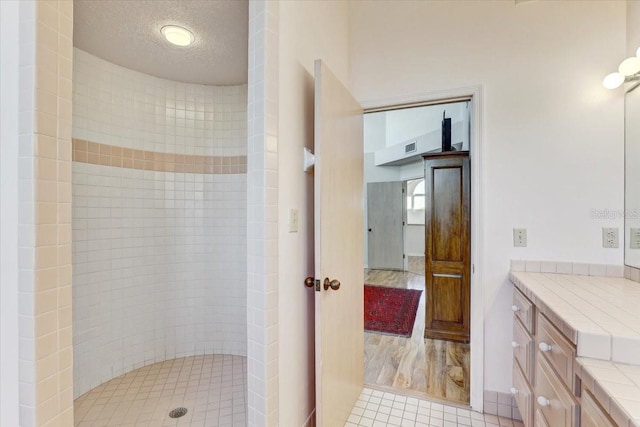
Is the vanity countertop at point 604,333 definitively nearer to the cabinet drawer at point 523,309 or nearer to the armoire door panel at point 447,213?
the cabinet drawer at point 523,309

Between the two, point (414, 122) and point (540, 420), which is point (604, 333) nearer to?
point (540, 420)

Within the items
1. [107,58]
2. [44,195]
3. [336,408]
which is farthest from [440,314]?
[107,58]

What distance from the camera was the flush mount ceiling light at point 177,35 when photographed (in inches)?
76.0

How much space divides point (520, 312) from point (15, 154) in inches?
86.7

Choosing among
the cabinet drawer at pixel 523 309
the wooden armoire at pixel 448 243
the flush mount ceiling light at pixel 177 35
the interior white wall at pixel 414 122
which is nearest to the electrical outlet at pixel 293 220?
the cabinet drawer at pixel 523 309

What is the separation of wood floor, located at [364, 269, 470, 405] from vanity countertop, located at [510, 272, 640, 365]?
101 cm

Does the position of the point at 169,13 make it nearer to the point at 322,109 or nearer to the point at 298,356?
the point at 322,109

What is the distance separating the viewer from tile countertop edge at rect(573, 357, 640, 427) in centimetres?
64

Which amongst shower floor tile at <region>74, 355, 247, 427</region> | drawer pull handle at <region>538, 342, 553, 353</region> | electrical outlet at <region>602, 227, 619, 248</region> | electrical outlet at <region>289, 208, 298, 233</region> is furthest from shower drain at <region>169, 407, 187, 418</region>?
electrical outlet at <region>602, 227, 619, 248</region>

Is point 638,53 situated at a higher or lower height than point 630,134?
higher

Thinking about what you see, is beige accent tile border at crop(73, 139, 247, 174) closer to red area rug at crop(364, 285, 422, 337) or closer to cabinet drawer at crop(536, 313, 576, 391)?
red area rug at crop(364, 285, 422, 337)

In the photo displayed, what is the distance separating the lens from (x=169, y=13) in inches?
70.5

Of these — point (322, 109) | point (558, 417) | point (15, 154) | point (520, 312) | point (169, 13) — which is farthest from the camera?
point (169, 13)

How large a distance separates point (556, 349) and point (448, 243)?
198 cm
